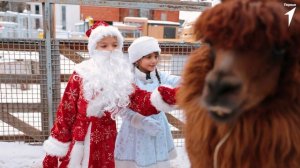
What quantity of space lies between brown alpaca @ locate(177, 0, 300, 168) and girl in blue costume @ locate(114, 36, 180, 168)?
1236 millimetres

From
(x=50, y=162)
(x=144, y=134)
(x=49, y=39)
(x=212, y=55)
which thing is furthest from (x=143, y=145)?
(x=49, y=39)

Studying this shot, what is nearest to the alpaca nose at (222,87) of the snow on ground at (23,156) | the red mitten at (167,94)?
the red mitten at (167,94)

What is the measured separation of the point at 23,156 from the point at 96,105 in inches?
81.8

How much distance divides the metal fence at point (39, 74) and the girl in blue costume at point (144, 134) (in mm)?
1296

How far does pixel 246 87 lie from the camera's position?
143 cm

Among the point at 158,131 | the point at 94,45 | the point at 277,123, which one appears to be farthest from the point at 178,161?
the point at 277,123

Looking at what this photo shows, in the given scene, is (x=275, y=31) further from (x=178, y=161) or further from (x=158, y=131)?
(x=178, y=161)

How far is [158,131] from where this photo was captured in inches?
117

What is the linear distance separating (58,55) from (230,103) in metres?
3.10

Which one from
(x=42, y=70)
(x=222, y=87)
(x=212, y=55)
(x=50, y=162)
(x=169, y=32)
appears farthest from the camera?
(x=169, y=32)

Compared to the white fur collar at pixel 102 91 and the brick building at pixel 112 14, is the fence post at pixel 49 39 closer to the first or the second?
the white fur collar at pixel 102 91

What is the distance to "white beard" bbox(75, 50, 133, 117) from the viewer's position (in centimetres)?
268

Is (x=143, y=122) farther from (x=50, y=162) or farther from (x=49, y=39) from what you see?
(x=49, y=39)

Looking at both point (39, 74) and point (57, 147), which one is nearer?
point (57, 147)
